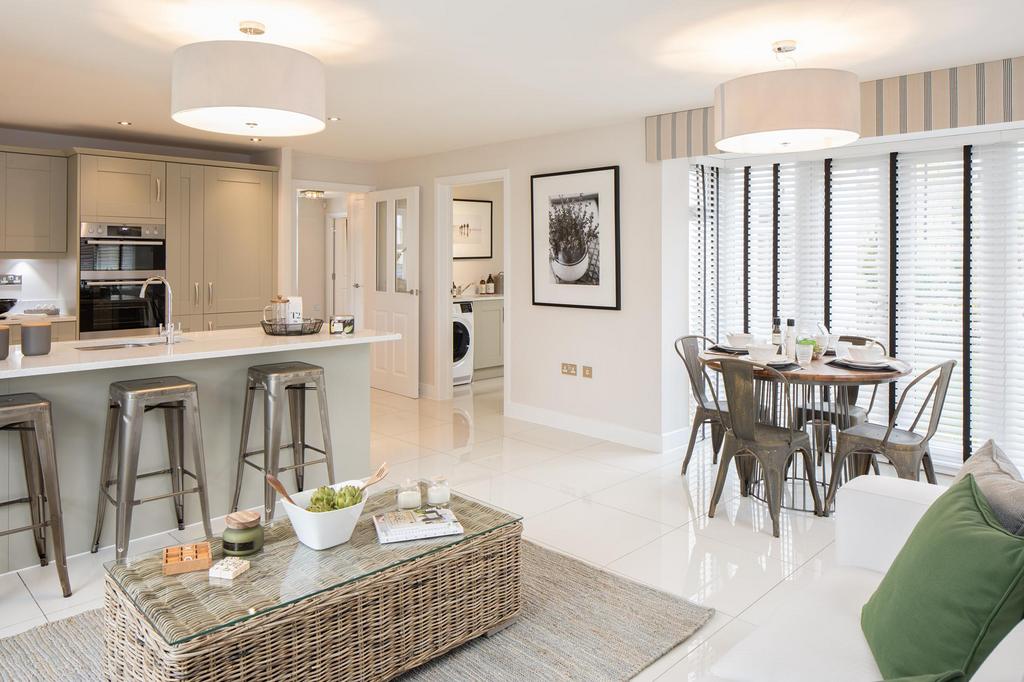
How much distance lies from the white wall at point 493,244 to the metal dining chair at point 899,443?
5430 millimetres

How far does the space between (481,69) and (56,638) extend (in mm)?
3225

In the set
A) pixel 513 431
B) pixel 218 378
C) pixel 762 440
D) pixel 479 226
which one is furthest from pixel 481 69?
pixel 479 226

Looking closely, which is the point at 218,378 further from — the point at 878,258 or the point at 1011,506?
the point at 878,258

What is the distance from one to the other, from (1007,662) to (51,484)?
317 centimetres

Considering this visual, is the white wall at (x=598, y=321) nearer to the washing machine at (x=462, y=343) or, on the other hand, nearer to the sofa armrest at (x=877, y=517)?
the washing machine at (x=462, y=343)

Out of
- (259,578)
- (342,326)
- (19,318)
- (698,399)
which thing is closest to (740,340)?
(698,399)

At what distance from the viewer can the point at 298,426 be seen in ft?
13.4

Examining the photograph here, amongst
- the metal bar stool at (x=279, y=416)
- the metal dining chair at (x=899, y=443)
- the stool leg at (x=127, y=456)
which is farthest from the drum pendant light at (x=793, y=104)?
the stool leg at (x=127, y=456)

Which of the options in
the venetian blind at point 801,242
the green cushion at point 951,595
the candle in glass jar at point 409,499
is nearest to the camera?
the green cushion at point 951,595

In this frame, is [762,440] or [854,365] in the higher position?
[854,365]

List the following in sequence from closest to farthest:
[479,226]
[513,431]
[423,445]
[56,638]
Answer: [56,638]
[423,445]
[513,431]
[479,226]

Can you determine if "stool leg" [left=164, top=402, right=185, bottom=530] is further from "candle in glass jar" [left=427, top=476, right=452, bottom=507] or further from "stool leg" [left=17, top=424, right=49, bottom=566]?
"candle in glass jar" [left=427, top=476, right=452, bottom=507]

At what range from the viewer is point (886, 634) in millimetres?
1566

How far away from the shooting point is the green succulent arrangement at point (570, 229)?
5547mm
